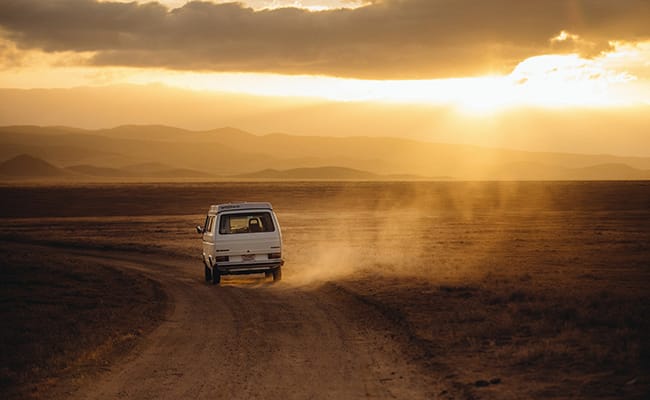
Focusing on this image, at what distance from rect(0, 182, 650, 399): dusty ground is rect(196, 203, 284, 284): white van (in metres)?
0.76

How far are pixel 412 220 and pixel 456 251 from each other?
2503 centimetres

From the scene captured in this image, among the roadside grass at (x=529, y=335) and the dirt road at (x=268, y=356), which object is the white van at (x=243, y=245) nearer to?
the dirt road at (x=268, y=356)

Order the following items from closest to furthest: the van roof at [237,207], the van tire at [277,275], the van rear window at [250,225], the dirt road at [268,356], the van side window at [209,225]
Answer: the dirt road at [268,356] < the van rear window at [250,225] < the van roof at [237,207] < the van tire at [277,275] < the van side window at [209,225]

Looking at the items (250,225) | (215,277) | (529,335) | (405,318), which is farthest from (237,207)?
(529,335)

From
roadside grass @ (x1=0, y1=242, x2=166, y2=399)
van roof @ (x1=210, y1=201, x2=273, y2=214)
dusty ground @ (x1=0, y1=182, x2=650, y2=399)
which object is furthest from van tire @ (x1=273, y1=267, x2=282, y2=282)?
roadside grass @ (x1=0, y1=242, x2=166, y2=399)

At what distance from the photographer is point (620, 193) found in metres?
93.8

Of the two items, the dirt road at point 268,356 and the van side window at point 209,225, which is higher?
the van side window at point 209,225

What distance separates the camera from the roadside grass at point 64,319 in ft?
39.4

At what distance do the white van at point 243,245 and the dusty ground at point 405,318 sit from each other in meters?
0.76

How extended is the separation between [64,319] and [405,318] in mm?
8109

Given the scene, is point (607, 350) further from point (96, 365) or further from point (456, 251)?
point (456, 251)

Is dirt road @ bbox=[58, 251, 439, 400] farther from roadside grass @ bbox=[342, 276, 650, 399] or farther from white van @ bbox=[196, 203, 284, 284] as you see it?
white van @ bbox=[196, 203, 284, 284]

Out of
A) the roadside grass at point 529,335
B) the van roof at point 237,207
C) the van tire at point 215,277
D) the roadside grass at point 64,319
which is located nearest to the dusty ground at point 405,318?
the roadside grass at point 529,335

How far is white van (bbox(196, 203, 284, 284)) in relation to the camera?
76.7ft
